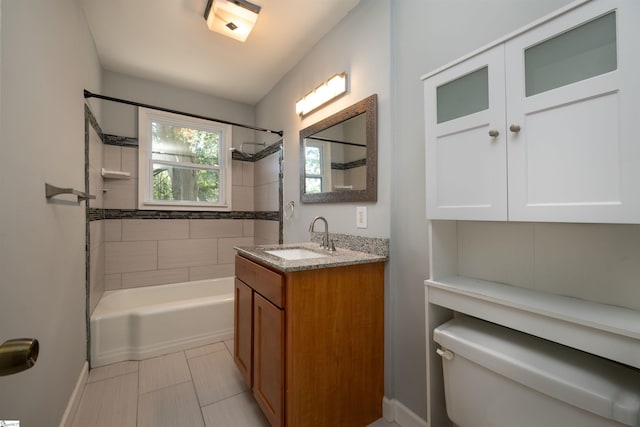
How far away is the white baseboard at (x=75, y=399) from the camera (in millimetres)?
1316

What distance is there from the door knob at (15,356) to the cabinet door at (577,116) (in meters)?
1.21

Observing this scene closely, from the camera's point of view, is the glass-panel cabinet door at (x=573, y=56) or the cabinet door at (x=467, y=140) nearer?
the glass-panel cabinet door at (x=573, y=56)

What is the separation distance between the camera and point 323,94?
1.89m

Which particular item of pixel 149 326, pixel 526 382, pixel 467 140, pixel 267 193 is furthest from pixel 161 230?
pixel 526 382

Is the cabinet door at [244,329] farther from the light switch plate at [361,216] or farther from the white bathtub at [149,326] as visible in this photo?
the light switch plate at [361,216]

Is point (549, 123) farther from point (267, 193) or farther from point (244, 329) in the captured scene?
point (267, 193)

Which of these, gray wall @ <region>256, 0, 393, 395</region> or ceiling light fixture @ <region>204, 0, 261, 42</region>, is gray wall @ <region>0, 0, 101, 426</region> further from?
gray wall @ <region>256, 0, 393, 395</region>

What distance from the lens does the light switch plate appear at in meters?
1.59

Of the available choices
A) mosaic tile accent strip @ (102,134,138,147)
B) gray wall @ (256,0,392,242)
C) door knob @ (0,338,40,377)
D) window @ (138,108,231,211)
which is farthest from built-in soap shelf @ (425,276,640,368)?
mosaic tile accent strip @ (102,134,138,147)

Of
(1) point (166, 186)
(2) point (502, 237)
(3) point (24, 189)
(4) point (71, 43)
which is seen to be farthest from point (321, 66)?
(1) point (166, 186)

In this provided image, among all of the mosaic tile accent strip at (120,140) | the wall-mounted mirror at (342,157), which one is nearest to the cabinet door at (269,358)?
the wall-mounted mirror at (342,157)

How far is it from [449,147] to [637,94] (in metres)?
0.49

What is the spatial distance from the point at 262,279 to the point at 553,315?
3.81ft

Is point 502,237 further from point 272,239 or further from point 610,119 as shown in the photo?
point 272,239
